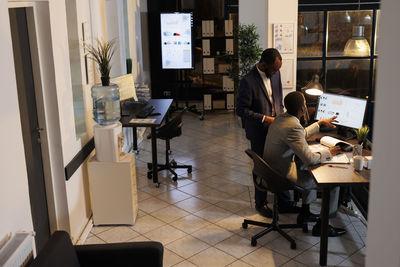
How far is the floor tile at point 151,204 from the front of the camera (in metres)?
5.42

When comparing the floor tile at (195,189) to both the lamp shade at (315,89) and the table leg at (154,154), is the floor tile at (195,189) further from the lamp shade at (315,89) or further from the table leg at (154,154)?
the lamp shade at (315,89)

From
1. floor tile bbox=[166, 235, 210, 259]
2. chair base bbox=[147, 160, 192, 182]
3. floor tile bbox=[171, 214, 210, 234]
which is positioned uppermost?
chair base bbox=[147, 160, 192, 182]

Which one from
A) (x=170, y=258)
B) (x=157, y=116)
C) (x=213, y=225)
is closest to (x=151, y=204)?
(x=213, y=225)

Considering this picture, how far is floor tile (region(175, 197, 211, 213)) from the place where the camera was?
5410mm

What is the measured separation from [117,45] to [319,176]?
14.0ft

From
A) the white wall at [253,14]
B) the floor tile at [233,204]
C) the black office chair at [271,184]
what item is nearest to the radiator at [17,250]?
the black office chair at [271,184]

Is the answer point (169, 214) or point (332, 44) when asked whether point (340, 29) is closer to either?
point (332, 44)

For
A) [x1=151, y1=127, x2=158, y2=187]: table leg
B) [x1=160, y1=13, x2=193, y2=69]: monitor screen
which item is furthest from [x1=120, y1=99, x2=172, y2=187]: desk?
[x1=160, y1=13, x2=193, y2=69]: monitor screen

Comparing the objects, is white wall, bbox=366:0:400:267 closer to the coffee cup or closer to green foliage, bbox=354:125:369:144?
the coffee cup

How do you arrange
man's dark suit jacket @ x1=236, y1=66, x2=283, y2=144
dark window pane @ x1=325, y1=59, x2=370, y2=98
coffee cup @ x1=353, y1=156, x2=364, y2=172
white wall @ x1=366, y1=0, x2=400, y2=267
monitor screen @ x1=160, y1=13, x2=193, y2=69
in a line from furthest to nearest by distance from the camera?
1. monitor screen @ x1=160, y1=13, x2=193, y2=69
2. dark window pane @ x1=325, y1=59, x2=370, y2=98
3. man's dark suit jacket @ x1=236, y1=66, x2=283, y2=144
4. coffee cup @ x1=353, y1=156, x2=364, y2=172
5. white wall @ x1=366, y1=0, x2=400, y2=267

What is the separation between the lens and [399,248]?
1.32 metres

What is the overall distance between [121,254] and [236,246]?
1.55m

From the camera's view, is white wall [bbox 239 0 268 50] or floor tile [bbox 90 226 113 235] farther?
white wall [bbox 239 0 268 50]

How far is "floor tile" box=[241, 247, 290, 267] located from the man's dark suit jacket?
4.07 feet
